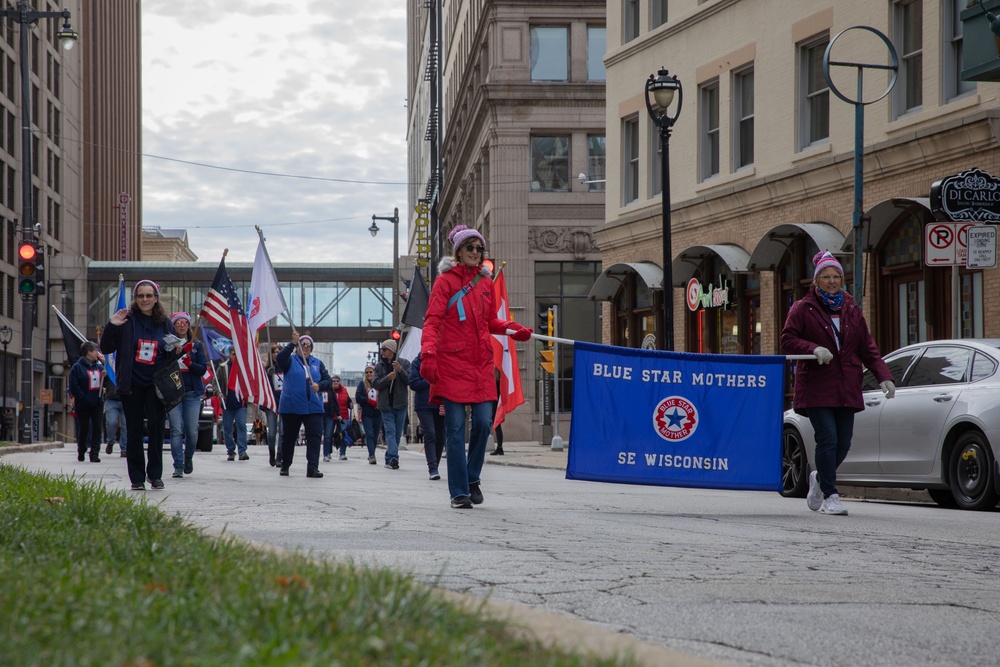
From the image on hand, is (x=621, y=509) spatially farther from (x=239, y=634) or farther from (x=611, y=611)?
(x=239, y=634)

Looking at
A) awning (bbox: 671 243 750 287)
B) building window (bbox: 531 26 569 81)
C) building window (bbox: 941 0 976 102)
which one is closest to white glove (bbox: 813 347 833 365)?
building window (bbox: 941 0 976 102)

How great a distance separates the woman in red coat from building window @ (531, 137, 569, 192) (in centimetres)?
3511

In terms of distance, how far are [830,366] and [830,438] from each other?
1.79 feet

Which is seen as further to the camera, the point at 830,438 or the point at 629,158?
the point at 629,158

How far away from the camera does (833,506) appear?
1090cm

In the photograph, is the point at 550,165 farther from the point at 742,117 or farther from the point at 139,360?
the point at 139,360

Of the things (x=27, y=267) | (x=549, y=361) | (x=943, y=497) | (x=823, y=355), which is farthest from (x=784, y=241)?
(x=823, y=355)

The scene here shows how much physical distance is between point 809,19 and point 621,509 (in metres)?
15.4

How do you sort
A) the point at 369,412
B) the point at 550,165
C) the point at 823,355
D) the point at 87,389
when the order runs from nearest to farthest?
1. the point at 823,355
2. the point at 87,389
3. the point at 369,412
4. the point at 550,165

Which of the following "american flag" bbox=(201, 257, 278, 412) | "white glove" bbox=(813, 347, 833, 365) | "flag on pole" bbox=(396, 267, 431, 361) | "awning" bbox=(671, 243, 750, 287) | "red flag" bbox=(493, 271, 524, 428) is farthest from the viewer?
"awning" bbox=(671, 243, 750, 287)

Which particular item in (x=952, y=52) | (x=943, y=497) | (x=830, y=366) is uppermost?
(x=952, y=52)

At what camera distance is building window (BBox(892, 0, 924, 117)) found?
2120cm

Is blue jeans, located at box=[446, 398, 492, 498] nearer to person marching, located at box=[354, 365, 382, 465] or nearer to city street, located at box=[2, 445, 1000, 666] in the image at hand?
city street, located at box=[2, 445, 1000, 666]

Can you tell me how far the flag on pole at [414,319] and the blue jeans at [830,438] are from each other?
40.4 feet
